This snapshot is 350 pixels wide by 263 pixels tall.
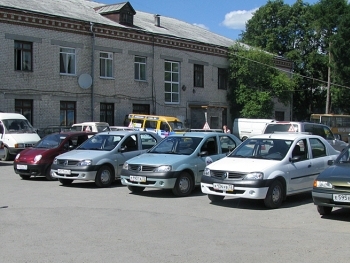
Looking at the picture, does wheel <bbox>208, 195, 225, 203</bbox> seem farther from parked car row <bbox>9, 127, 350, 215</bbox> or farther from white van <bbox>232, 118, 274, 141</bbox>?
white van <bbox>232, 118, 274, 141</bbox>

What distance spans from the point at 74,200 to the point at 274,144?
479 cm

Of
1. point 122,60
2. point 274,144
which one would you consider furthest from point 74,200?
point 122,60

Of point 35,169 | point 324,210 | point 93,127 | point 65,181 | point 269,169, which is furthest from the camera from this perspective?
point 93,127

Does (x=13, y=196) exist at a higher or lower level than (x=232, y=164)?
lower

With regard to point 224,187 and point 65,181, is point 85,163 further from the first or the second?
point 224,187

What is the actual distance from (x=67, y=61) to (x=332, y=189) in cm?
2284

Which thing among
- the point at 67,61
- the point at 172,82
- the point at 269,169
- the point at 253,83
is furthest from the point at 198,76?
the point at 269,169

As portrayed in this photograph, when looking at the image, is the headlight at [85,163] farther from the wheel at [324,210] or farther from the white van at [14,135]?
the white van at [14,135]

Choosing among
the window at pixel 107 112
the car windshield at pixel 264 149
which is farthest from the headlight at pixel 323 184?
the window at pixel 107 112

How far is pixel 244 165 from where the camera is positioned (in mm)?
10961

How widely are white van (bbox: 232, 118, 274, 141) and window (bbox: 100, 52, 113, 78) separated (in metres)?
9.75

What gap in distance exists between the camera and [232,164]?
1115 cm

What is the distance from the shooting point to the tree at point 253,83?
38.9 meters

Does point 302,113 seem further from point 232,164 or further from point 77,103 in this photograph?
point 232,164
